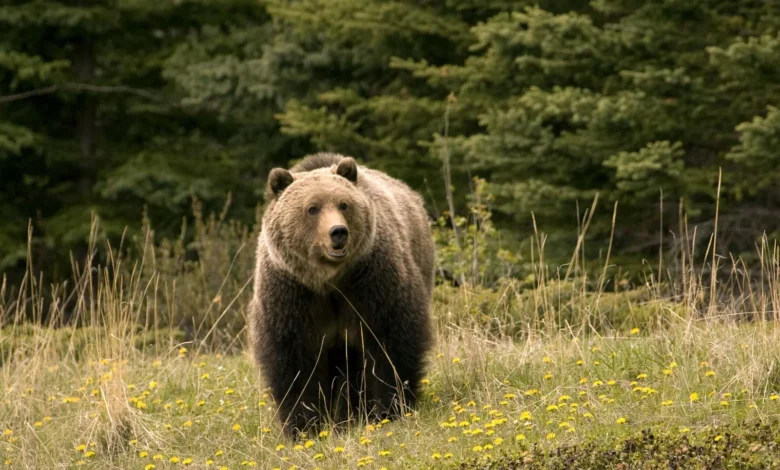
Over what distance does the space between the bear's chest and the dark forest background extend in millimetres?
3587

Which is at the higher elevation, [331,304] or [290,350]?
[331,304]

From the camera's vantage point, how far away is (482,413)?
6.55 meters

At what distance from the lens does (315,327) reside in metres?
6.76

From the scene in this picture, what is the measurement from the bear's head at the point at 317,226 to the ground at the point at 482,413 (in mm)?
923

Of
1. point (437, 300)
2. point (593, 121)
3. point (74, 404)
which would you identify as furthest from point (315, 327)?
point (593, 121)

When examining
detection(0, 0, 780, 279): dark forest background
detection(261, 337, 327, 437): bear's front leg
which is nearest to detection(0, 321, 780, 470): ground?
detection(261, 337, 327, 437): bear's front leg

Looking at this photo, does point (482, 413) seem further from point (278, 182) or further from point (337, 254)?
point (278, 182)

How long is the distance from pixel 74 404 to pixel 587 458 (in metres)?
4.03

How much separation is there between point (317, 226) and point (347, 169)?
21.2 inches

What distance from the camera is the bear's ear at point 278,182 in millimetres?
6707

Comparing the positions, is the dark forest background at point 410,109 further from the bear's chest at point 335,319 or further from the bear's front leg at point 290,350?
the bear's front leg at point 290,350

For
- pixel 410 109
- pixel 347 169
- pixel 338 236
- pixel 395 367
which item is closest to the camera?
pixel 338 236

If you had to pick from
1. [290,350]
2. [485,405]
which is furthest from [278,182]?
[485,405]

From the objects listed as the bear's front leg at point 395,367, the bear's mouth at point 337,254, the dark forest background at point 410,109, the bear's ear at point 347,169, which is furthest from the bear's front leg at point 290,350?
the dark forest background at point 410,109
